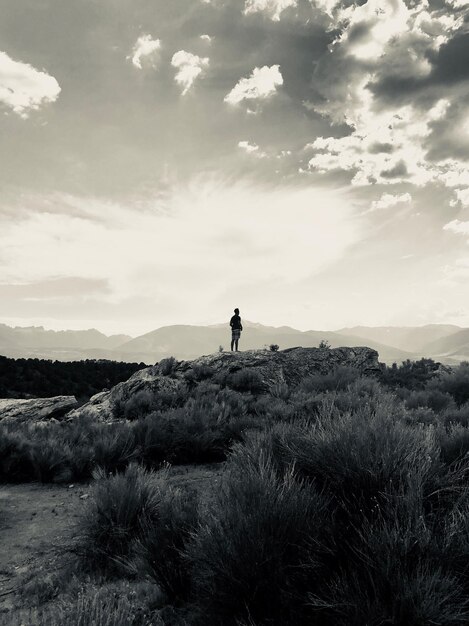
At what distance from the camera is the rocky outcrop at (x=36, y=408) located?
12602 millimetres

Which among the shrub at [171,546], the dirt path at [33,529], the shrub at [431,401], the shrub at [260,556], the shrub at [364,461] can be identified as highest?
the shrub at [364,461]

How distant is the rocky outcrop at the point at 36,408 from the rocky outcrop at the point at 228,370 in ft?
2.08

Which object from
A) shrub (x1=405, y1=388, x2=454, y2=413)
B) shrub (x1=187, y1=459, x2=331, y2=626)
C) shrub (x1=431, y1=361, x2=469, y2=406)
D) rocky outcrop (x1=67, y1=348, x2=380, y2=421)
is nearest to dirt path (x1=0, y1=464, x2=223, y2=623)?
shrub (x1=187, y1=459, x2=331, y2=626)

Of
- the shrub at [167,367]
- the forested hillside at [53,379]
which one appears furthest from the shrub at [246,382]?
the forested hillside at [53,379]

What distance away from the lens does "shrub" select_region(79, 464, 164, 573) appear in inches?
137

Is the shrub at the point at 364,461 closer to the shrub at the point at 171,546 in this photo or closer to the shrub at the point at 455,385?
the shrub at the point at 171,546

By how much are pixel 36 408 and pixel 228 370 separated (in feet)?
22.1

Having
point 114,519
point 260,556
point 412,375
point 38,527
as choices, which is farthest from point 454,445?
point 412,375

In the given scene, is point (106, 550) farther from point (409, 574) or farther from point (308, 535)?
point (409, 574)

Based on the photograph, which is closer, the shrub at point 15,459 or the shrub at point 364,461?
the shrub at point 364,461

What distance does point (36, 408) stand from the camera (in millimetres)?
13203

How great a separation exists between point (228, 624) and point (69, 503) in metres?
3.74

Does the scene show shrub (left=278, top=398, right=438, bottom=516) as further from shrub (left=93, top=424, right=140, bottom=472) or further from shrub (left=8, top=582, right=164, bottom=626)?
shrub (left=93, top=424, right=140, bottom=472)

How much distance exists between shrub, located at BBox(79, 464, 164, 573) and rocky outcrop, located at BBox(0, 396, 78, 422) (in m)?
9.78
